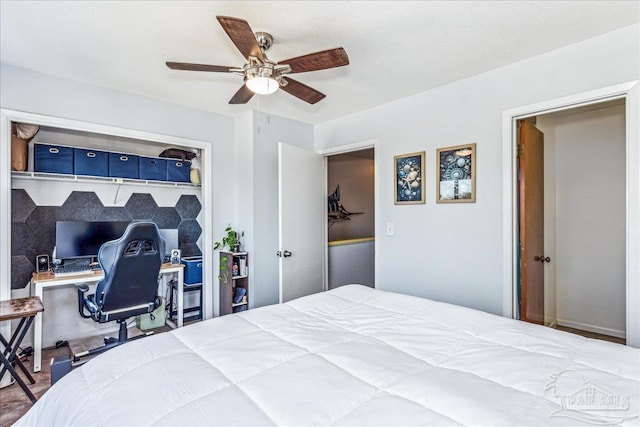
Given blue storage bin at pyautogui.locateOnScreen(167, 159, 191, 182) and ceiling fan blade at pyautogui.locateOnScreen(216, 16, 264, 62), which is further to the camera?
blue storage bin at pyautogui.locateOnScreen(167, 159, 191, 182)

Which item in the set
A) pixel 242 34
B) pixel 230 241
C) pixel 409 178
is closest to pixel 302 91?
pixel 242 34

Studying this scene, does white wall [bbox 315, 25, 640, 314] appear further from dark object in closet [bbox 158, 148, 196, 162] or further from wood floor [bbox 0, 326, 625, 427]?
wood floor [bbox 0, 326, 625, 427]

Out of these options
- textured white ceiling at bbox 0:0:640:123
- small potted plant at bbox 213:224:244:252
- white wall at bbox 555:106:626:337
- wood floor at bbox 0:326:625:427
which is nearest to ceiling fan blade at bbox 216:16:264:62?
textured white ceiling at bbox 0:0:640:123

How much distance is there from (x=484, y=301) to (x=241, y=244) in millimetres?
2408

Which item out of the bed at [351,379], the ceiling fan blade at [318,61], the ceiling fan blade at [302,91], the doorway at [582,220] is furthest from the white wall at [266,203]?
the doorway at [582,220]

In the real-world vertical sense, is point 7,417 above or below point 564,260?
below

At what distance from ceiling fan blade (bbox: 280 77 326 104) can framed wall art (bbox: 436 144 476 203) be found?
1.20 meters

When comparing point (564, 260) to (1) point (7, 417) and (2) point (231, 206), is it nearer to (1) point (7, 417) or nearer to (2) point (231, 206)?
(2) point (231, 206)

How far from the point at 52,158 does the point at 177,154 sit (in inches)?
49.5

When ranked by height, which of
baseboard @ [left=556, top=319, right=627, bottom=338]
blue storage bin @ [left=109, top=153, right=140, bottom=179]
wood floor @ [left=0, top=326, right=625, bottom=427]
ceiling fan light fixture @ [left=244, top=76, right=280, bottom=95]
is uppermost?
ceiling fan light fixture @ [left=244, top=76, right=280, bottom=95]

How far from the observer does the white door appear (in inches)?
126

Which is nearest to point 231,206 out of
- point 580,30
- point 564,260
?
point 580,30

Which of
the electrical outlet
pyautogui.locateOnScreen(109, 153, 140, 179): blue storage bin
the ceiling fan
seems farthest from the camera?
pyautogui.locateOnScreen(109, 153, 140, 179): blue storage bin

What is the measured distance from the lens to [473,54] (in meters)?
2.21
